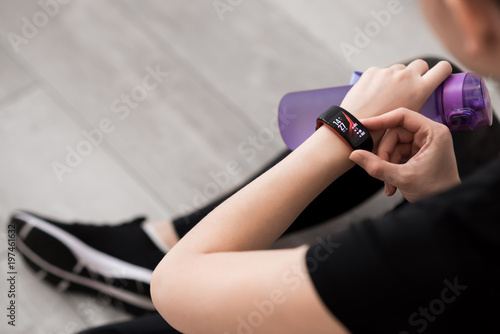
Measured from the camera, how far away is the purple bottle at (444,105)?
78cm

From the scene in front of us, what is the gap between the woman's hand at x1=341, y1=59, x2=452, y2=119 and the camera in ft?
2.51

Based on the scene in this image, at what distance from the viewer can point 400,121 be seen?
28.4 inches

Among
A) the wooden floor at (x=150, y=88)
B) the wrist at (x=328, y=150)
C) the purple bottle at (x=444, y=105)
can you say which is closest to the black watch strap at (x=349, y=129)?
the wrist at (x=328, y=150)

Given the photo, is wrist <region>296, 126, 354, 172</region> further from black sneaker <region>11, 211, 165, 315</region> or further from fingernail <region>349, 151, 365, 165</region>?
black sneaker <region>11, 211, 165, 315</region>

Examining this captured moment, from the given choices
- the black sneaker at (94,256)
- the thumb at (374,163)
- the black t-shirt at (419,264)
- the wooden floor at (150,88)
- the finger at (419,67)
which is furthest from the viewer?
the wooden floor at (150,88)

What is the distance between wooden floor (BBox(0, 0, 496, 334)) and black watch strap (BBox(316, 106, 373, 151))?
0.59 metres

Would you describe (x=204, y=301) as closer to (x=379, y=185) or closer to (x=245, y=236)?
(x=245, y=236)

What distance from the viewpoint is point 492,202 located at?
48 cm

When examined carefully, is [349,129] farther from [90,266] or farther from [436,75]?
[90,266]

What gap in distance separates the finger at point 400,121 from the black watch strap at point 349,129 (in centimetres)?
2

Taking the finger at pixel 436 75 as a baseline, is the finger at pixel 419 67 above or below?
above

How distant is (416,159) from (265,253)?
0.26 metres

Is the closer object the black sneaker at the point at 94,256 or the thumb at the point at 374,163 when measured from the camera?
the thumb at the point at 374,163

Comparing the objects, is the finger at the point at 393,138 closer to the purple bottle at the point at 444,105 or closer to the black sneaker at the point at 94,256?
the purple bottle at the point at 444,105
